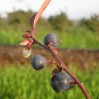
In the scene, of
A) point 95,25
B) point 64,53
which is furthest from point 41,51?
point 95,25

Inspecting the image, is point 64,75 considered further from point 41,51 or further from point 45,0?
point 41,51

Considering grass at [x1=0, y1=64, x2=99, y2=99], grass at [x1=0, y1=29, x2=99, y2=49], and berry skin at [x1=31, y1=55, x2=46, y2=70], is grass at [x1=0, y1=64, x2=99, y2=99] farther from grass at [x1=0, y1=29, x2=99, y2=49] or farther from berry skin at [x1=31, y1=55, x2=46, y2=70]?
grass at [x1=0, y1=29, x2=99, y2=49]

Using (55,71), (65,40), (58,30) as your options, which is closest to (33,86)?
(55,71)

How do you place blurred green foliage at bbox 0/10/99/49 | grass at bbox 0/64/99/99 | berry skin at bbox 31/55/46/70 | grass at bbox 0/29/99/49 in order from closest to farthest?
berry skin at bbox 31/55/46/70
grass at bbox 0/64/99/99
grass at bbox 0/29/99/49
blurred green foliage at bbox 0/10/99/49

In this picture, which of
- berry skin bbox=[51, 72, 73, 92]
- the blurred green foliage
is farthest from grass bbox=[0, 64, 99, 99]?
berry skin bbox=[51, 72, 73, 92]

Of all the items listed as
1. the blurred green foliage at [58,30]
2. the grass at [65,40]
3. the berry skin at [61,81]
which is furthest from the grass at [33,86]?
the grass at [65,40]

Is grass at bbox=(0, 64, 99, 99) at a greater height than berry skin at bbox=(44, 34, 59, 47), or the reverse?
berry skin at bbox=(44, 34, 59, 47)
